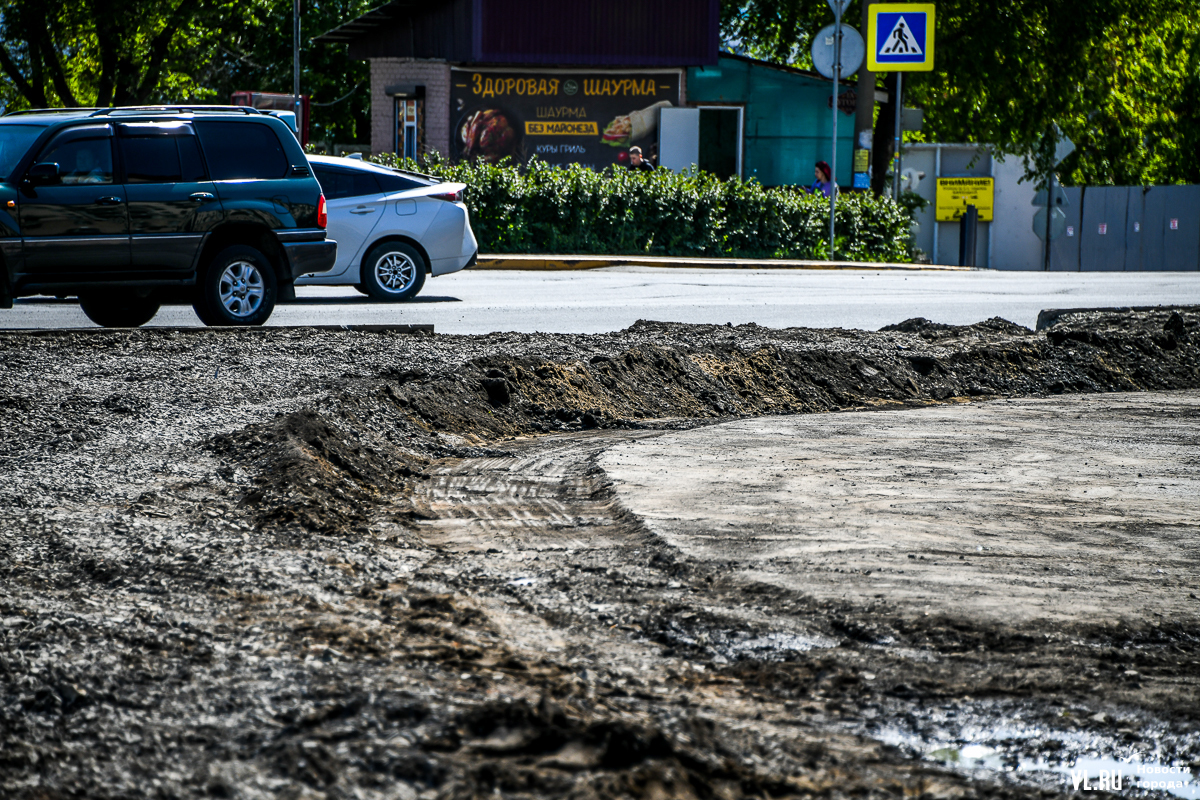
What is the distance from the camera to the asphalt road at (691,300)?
41.9 feet

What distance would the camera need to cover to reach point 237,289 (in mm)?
11562

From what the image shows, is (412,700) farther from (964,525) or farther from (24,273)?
(24,273)

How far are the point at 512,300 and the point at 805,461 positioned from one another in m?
8.84

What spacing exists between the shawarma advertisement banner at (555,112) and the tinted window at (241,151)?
1924cm

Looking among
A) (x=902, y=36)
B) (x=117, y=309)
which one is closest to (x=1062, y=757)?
(x=117, y=309)

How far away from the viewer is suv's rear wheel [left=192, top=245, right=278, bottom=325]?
37.4 ft

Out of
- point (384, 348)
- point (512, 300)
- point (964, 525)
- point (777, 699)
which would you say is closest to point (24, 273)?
point (384, 348)

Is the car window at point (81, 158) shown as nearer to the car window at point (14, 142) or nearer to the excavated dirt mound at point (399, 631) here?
the car window at point (14, 142)

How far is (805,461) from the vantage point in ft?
21.5

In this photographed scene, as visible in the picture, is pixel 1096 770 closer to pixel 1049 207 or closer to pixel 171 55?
pixel 1049 207

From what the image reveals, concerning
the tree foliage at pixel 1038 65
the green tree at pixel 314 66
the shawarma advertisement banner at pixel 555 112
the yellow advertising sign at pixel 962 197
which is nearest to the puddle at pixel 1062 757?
the shawarma advertisement banner at pixel 555 112

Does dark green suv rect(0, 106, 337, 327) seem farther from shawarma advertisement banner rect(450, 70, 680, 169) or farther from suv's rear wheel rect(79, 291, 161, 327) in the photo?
shawarma advertisement banner rect(450, 70, 680, 169)

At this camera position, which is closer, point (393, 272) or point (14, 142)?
point (14, 142)

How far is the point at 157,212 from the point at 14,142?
4.03 ft
